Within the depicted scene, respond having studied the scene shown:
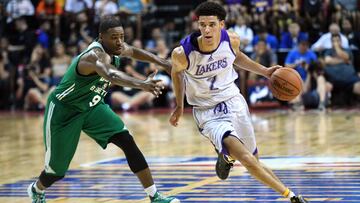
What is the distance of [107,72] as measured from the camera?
6297 millimetres

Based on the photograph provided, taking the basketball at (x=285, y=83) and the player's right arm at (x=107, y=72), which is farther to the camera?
the basketball at (x=285, y=83)

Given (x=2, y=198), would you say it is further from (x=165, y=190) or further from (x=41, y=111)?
(x=41, y=111)

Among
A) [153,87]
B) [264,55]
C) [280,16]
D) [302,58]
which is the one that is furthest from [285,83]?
[280,16]

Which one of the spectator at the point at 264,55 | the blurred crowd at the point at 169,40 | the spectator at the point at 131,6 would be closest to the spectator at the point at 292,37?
the blurred crowd at the point at 169,40

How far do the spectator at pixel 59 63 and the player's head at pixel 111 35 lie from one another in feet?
41.1

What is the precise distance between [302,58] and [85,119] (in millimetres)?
10592

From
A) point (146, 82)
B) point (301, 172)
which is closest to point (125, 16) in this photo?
point (301, 172)

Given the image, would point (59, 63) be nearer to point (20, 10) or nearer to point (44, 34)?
point (44, 34)

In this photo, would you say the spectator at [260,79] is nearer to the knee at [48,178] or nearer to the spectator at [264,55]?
the spectator at [264,55]

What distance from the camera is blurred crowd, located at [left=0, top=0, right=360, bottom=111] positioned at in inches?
677

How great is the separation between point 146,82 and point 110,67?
0.54 metres

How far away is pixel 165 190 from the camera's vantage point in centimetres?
807

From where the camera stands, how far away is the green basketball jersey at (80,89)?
6887 mm

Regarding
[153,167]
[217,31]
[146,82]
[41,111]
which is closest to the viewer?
[146,82]
